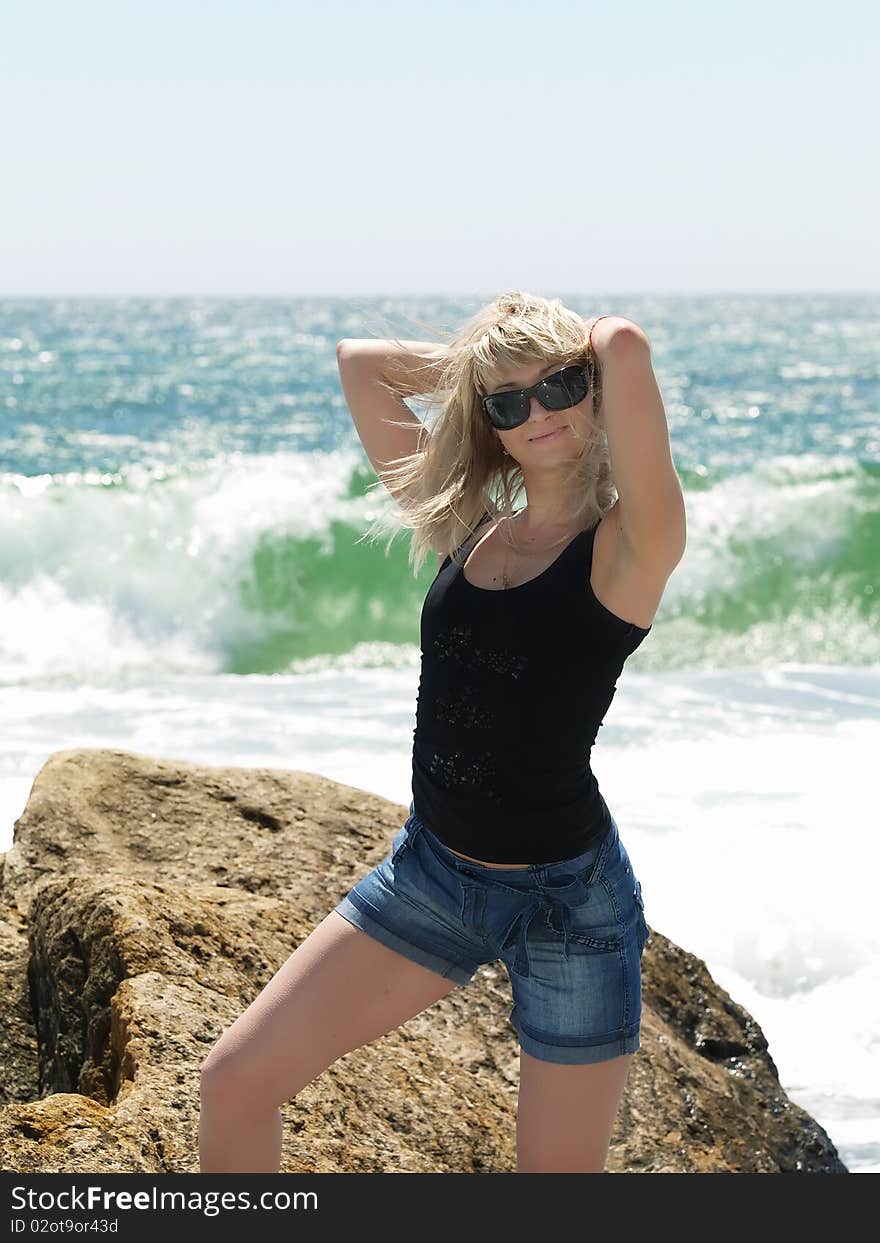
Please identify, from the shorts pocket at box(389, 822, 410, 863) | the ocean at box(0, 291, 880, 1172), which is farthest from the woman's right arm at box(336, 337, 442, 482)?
the shorts pocket at box(389, 822, 410, 863)

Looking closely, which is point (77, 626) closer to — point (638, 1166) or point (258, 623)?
point (258, 623)

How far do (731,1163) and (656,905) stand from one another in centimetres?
228

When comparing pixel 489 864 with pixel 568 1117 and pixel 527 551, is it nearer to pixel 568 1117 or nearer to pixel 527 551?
pixel 568 1117

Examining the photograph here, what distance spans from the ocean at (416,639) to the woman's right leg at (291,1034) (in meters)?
1.22

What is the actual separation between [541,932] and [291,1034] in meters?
0.43

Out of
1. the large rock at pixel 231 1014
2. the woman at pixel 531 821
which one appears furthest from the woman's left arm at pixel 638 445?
the large rock at pixel 231 1014

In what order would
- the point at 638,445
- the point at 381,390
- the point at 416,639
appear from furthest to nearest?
the point at 416,639 → the point at 381,390 → the point at 638,445

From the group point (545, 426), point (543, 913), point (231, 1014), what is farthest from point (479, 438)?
point (231, 1014)

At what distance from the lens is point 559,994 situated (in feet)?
7.90

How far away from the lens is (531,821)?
95.5 inches

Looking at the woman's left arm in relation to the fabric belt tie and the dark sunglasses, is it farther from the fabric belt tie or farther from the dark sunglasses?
the fabric belt tie

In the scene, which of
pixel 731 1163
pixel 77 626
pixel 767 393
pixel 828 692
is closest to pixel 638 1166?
pixel 731 1163

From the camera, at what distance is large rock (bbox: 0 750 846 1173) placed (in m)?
2.89

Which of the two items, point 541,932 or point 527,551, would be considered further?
point 527,551
